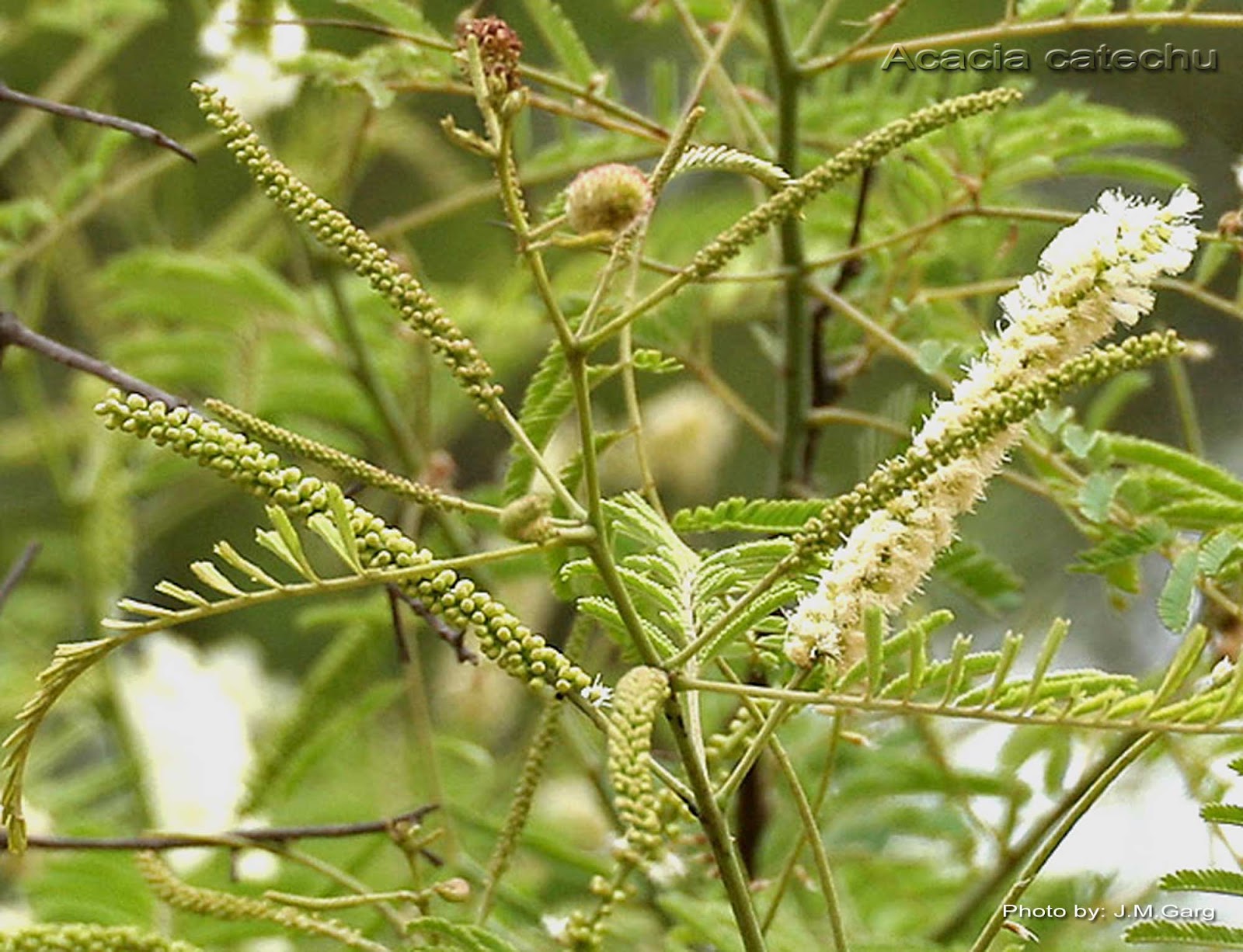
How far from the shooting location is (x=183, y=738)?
1.24 m

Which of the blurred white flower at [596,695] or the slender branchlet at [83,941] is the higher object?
the blurred white flower at [596,695]

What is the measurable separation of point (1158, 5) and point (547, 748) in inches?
15.6

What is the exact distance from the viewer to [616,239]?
515 mm

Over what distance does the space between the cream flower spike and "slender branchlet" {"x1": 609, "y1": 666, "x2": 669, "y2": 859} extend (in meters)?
0.04

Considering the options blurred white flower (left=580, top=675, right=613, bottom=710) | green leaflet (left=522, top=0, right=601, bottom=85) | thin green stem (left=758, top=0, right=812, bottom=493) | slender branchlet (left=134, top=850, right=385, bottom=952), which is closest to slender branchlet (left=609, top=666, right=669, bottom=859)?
blurred white flower (left=580, top=675, right=613, bottom=710)

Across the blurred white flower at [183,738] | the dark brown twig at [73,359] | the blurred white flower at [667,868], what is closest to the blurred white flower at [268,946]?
the blurred white flower at [183,738]

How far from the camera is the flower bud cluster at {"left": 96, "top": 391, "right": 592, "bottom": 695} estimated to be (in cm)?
44

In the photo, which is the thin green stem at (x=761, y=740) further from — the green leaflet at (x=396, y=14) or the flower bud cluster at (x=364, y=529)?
the green leaflet at (x=396, y=14)

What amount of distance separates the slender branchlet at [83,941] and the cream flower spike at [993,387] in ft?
0.69

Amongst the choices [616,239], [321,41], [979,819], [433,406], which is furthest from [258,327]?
[616,239]

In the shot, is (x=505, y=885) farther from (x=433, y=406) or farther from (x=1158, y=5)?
(x=433, y=406)

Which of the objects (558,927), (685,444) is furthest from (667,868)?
(685,444)

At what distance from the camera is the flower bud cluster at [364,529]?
0.44 metres

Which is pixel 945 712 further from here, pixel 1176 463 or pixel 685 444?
pixel 685 444
